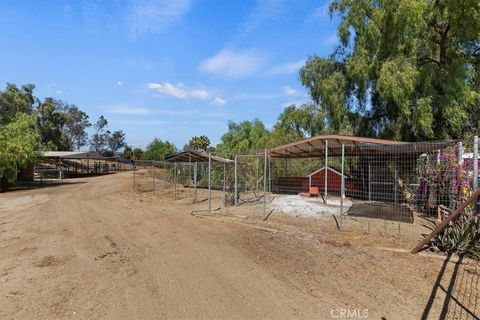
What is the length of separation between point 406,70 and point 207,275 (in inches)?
568

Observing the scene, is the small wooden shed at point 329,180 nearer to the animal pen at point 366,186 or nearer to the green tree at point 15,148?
the animal pen at point 366,186

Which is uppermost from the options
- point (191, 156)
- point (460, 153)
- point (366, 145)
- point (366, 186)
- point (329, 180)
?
point (366, 145)

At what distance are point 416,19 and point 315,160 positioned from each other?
9.49 metres

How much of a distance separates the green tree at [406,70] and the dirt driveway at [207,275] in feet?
35.2

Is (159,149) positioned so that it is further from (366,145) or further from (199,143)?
(366,145)

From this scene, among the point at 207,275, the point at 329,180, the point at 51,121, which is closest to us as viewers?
the point at 207,275

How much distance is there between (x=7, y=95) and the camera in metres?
49.7

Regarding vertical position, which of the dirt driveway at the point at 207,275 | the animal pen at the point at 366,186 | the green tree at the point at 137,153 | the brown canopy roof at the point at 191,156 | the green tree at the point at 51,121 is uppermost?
the green tree at the point at 51,121

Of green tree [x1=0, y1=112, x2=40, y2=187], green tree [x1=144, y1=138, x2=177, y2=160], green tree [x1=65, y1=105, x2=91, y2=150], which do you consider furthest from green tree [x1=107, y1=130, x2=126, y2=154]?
green tree [x1=0, y1=112, x2=40, y2=187]

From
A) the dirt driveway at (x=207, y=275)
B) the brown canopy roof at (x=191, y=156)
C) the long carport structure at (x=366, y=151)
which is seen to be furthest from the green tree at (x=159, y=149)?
the dirt driveway at (x=207, y=275)

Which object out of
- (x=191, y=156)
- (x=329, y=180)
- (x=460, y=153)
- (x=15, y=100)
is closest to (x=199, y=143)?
(x=15, y=100)

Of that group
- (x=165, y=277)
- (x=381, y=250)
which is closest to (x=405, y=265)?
(x=381, y=250)

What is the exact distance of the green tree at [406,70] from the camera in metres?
15.9

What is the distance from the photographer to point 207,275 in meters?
5.38
